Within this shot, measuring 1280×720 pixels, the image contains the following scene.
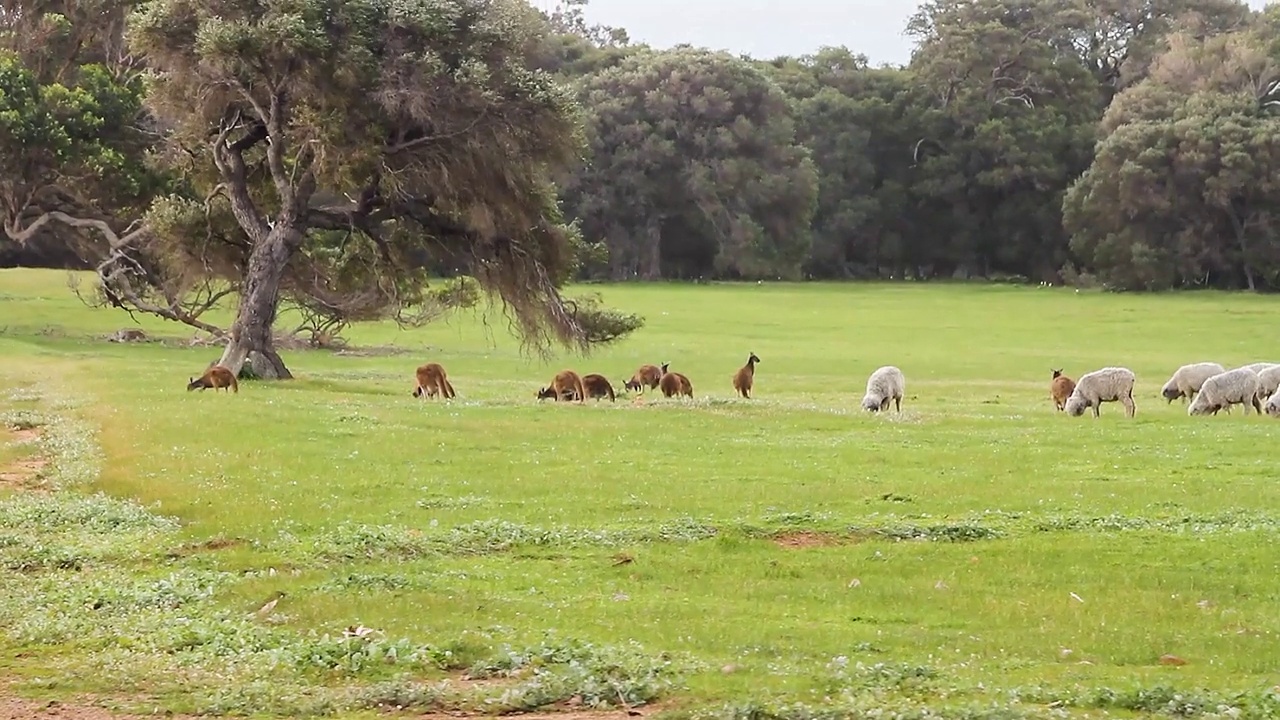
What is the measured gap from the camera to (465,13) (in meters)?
32.9

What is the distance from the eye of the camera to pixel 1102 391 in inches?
1103

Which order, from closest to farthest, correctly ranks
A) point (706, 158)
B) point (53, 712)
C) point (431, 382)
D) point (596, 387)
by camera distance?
point (53, 712), point (431, 382), point (596, 387), point (706, 158)

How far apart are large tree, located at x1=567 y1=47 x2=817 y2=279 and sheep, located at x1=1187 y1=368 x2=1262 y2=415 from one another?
54399 mm

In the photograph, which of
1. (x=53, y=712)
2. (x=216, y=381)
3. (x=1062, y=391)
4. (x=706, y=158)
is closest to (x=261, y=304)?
(x=216, y=381)

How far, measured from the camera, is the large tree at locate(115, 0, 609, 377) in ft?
103

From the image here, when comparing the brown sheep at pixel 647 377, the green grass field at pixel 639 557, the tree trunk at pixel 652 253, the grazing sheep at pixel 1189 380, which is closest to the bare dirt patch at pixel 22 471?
the green grass field at pixel 639 557

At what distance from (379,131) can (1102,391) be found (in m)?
15.4

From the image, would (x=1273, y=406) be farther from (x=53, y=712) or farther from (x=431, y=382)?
(x=53, y=712)

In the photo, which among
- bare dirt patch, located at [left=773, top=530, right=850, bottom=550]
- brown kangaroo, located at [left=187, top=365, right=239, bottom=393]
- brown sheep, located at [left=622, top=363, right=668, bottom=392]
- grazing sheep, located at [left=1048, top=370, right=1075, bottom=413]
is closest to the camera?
bare dirt patch, located at [left=773, top=530, right=850, bottom=550]

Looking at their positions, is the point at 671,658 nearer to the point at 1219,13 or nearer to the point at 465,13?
the point at 465,13

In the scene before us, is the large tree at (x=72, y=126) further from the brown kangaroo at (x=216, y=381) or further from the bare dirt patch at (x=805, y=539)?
the bare dirt patch at (x=805, y=539)

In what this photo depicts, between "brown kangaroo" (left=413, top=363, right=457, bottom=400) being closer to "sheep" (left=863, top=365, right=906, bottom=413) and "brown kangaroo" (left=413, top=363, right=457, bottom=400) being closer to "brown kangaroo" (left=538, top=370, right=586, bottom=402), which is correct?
"brown kangaroo" (left=538, top=370, right=586, bottom=402)

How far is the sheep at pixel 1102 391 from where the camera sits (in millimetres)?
27922

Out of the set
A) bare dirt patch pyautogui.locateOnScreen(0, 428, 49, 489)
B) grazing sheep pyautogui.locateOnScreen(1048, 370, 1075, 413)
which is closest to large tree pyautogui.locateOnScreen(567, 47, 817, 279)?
grazing sheep pyautogui.locateOnScreen(1048, 370, 1075, 413)
